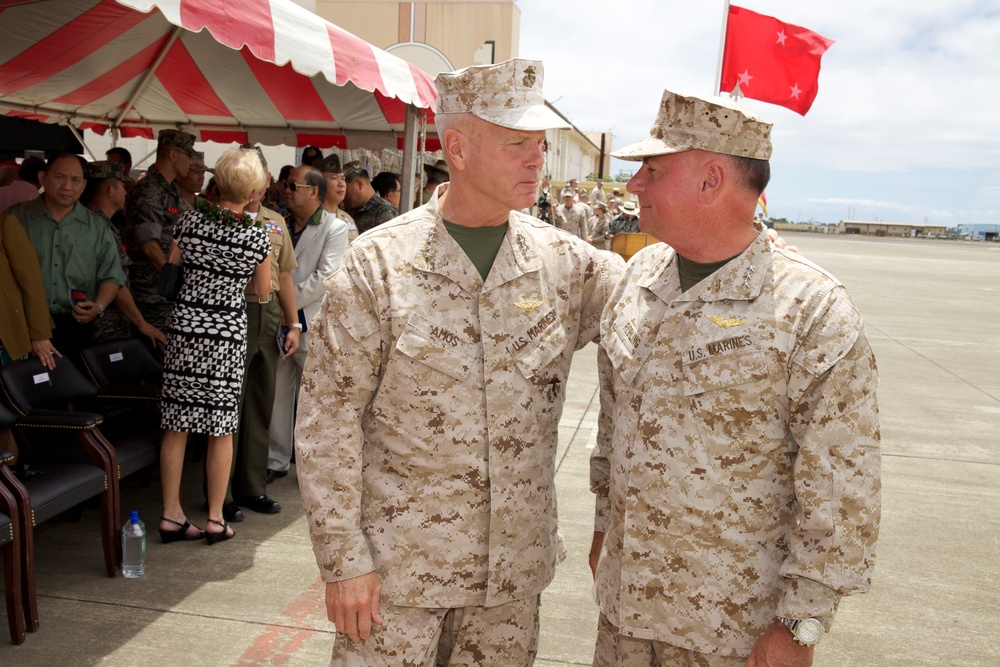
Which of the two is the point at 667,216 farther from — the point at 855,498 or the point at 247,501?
the point at 247,501

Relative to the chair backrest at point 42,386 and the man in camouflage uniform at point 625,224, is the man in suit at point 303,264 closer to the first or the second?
the chair backrest at point 42,386

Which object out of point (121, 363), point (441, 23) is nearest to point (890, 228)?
point (441, 23)

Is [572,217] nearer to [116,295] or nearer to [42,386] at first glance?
[116,295]

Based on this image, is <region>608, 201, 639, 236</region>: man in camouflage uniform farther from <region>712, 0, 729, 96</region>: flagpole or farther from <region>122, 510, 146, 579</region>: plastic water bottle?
<region>122, 510, 146, 579</region>: plastic water bottle

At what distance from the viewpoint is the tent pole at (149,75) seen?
6947mm

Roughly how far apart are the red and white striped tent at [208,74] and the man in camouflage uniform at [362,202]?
0.58 meters

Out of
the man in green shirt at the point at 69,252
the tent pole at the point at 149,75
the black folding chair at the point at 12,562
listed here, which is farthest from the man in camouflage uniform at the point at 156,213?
the black folding chair at the point at 12,562

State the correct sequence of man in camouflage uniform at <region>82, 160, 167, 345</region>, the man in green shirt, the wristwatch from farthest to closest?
man in camouflage uniform at <region>82, 160, 167, 345</region> < the man in green shirt < the wristwatch

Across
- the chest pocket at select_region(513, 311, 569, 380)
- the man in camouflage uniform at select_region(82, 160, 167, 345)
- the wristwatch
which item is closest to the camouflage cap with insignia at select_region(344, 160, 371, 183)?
the man in camouflage uniform at select_region(82, 160, 167, 345)

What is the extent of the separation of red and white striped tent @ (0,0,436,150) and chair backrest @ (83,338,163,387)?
1767 millimetres

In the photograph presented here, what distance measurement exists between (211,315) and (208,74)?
13.2ft

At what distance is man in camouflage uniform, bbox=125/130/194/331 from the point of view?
6078mm

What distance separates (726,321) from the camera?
75.8 inches

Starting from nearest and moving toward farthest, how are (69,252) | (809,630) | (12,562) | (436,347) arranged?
(809,630) < (436,347) < (12,562) < (69,252)
